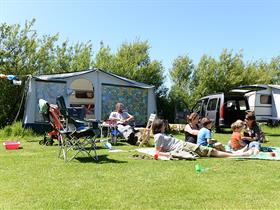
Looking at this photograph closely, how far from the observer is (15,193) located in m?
3.79

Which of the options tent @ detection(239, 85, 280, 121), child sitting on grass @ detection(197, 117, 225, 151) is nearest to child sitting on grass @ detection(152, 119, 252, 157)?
child sitting on grass @ detection(197, 117, 225, 151)

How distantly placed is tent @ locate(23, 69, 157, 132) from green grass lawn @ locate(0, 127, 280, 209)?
15.7 feet

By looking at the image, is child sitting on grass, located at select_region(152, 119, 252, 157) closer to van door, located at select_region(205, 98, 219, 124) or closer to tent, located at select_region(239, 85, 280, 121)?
van door, located at select_region(205, 98, 219, 124)

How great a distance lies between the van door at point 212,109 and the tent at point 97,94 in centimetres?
196

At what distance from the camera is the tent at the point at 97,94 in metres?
10.9

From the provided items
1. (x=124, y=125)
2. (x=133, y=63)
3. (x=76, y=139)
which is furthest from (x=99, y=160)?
(x=133, y=63)

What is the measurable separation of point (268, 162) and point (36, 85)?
7390 mm

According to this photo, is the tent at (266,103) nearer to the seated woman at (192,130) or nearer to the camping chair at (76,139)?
the seated woman at (192,130)

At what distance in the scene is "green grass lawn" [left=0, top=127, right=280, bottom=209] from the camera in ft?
11.3

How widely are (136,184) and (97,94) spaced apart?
322 inches

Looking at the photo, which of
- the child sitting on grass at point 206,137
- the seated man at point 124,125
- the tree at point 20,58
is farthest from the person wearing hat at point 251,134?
the tree at point 20,58

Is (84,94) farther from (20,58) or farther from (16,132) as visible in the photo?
(16,132)

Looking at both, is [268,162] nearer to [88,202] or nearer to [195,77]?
[88,202]

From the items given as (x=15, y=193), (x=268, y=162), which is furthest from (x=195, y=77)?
(x=15, y=193)
